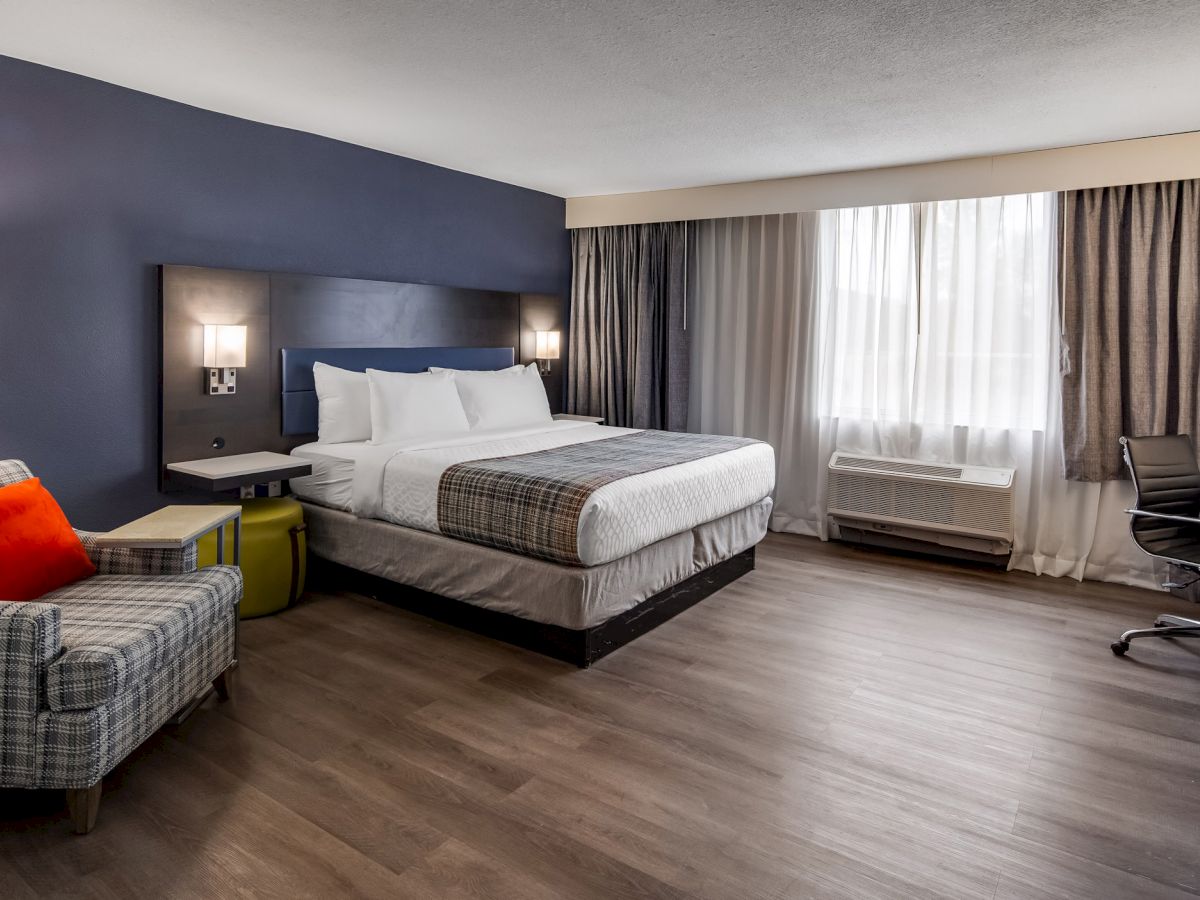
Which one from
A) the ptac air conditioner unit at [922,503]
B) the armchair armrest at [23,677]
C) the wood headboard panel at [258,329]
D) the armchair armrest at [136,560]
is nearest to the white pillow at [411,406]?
the wood headboard panel at [258,329]

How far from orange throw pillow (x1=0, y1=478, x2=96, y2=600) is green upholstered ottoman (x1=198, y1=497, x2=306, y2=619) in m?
0.92

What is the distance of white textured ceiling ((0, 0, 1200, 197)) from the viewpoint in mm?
2592

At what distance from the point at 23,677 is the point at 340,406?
243cm

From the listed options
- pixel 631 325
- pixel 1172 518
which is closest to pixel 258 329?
pixel 631 325

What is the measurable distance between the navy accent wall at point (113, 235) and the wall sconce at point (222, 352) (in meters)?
0.23

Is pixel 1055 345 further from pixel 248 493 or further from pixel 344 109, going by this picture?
pixel 248 493

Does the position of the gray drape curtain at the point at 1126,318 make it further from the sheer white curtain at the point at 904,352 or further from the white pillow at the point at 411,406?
the white pillow at the point at 411,406

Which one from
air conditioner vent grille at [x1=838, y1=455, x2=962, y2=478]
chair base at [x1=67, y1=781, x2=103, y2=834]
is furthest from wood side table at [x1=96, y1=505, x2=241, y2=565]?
air conditioner vent grille at [x1=838, y1=455, x2=962, y2=478]

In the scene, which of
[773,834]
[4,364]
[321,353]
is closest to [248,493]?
[321,353]

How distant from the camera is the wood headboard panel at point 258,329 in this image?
12.2ft

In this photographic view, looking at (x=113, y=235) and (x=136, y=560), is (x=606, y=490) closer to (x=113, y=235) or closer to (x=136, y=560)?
(x=136, y=560)

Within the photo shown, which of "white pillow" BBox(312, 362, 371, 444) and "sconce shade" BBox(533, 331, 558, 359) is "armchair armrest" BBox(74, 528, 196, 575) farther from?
"sconce shade" BBox(533, 331, 558, 359)

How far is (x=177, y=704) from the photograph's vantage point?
7.82 feet

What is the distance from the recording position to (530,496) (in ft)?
10.4
